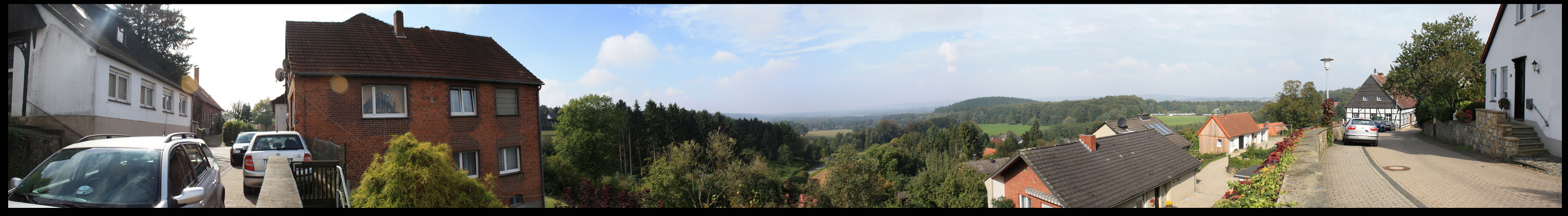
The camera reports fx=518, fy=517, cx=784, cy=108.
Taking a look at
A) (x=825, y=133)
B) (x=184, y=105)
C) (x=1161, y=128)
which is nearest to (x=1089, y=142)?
(x=1161, y=128)

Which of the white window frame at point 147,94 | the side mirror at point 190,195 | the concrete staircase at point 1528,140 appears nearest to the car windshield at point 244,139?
the white window frame at point 147,94

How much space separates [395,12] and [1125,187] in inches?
765

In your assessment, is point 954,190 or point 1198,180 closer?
point 1198,180

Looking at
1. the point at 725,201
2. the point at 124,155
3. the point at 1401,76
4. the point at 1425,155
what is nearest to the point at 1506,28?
the point at 1425,155

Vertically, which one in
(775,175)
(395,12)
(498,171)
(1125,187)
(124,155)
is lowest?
(775,175)

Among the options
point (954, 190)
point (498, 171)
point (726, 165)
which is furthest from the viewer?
point (726, 165)

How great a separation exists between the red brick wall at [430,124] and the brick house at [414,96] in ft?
0.06

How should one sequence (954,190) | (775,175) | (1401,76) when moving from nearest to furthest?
(1401,76) < (954,190) < (775,175)

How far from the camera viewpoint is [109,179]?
4668 millimetres

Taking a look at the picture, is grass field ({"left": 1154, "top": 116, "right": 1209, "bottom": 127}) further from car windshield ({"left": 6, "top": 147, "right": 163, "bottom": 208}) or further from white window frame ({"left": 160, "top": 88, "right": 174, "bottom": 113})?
white window frame ({"left": 160, "top": 88, "right": 174, "bottom": 113})

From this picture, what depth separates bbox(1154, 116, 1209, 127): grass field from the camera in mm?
47750

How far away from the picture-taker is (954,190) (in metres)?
26.0

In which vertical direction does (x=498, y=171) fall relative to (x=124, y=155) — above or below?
below

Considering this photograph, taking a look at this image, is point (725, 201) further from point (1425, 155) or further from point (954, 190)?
point (1425, 155)
